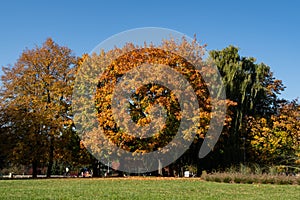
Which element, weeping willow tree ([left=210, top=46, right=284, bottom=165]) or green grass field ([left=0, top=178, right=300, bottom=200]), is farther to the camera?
weeping willow tree ([left=210, top=46, right=284, bottom=165])

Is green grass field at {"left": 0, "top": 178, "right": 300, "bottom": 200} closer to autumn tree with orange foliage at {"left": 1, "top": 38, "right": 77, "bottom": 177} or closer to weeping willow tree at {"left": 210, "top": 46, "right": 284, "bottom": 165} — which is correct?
weeping willow tree at {"left": 210, "top": 46, "right": 284, "bottom": 165}

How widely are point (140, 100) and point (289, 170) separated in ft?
35.4

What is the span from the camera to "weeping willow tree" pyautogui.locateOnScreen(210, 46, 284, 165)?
2719 cm

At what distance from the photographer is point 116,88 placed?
24719 mm

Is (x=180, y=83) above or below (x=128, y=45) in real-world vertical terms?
below

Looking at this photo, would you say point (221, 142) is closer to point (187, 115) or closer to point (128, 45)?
point (187, 115)

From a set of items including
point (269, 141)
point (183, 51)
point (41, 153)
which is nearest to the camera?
point (183, 51)

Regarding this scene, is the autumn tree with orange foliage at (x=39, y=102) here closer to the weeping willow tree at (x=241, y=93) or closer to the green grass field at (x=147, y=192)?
the weeping willow tree at (x=241, y=93)

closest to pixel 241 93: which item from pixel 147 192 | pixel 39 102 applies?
pixel 39 102

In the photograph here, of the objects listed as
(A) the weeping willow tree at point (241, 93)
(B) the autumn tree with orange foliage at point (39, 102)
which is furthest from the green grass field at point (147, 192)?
(B) the autumn tree with orange foliage at point (39, 102)

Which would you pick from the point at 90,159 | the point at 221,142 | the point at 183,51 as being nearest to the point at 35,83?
the point at 90,159

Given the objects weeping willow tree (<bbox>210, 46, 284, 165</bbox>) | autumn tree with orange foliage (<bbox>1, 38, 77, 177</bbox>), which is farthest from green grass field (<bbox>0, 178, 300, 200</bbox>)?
autumn tree with orange foliage (<bbox>1, 38, 77, 177</bbox>)

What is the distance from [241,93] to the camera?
91.9ft

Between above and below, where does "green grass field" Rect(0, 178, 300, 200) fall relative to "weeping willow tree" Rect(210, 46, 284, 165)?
below
